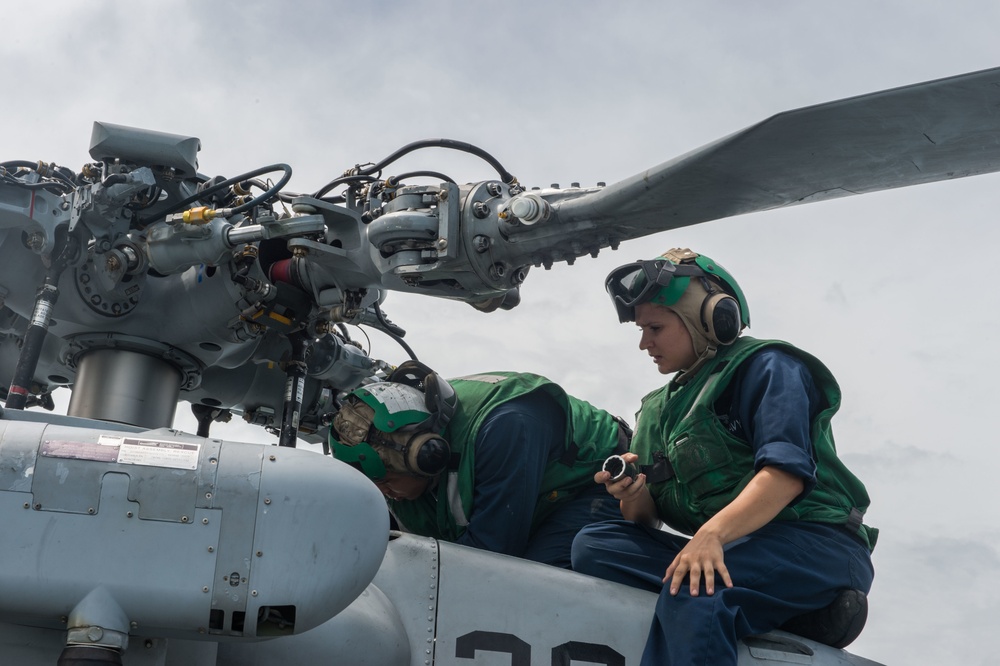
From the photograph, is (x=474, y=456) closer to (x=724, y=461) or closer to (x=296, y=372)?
(x=296, y=372)

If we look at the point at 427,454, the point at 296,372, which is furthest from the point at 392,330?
the point at 427,454

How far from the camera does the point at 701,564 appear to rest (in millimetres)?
4477

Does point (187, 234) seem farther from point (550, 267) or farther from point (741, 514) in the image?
point (741, 514)

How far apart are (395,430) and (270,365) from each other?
5.21 feet

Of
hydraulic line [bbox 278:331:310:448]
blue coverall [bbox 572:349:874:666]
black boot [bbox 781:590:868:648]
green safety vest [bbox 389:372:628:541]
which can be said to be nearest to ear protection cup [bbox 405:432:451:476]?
green safety vest [bbox 389:372:628:541]

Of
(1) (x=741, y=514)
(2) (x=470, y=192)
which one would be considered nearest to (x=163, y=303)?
(2) (x=470, y=192)

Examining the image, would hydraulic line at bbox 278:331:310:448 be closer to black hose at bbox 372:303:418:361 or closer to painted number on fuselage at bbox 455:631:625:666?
black hose at bbox 372:303:418:361

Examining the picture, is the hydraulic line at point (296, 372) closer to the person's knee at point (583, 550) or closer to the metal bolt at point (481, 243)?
the metal bolt at point (481, 243)

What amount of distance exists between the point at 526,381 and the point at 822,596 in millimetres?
1816

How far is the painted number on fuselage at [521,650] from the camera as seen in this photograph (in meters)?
4.78

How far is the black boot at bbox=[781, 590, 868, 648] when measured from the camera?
4.96m

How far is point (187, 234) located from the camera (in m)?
5.69

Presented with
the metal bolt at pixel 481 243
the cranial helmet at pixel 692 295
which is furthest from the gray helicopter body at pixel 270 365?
the cranial helmet at pixel 692 295

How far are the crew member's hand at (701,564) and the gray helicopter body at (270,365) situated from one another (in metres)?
0.48
